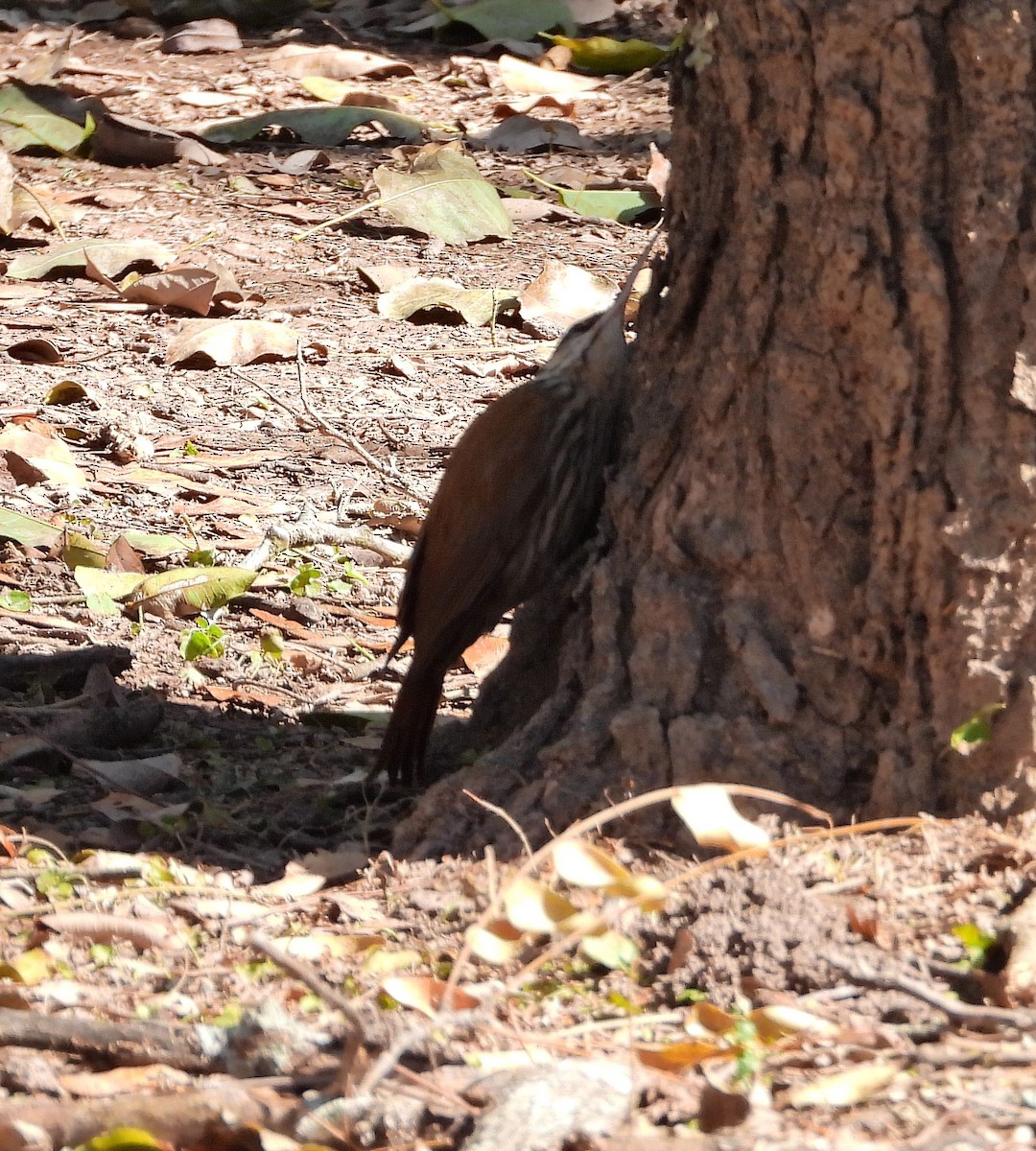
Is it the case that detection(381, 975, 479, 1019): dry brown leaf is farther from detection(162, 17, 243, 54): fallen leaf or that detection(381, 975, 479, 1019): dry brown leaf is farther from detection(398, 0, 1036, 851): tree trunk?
detection(162, 17, 243, 54): fallen leaf

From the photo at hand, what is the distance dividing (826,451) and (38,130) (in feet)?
19.2

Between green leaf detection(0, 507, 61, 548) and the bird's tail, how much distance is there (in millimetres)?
1471

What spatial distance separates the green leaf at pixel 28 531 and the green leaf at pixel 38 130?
3725mm

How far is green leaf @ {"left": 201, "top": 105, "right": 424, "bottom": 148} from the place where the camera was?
297 inches

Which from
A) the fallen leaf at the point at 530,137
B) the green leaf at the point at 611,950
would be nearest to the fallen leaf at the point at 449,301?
the fallen leaf at the point at 530,137

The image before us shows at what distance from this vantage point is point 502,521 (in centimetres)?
301

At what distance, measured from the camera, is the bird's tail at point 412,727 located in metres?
2.96

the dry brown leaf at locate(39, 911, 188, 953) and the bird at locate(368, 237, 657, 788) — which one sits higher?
the bird at locate(368, 237, 657, 788)

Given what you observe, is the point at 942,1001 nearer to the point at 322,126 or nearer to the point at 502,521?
the point at 502,521

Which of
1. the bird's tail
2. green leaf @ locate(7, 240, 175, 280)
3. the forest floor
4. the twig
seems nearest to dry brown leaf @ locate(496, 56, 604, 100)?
the forest floor

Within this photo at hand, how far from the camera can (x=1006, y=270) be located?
215cm

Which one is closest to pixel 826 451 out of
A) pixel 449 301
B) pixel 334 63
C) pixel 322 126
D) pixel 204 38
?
pixel 449 301

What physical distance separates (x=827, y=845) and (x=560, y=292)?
3812 mm

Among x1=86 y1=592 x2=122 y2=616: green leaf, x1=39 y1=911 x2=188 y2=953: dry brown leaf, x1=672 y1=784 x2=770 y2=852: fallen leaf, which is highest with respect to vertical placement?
x1=672 y1=784 x2=770 y2=852: fallen leaf
